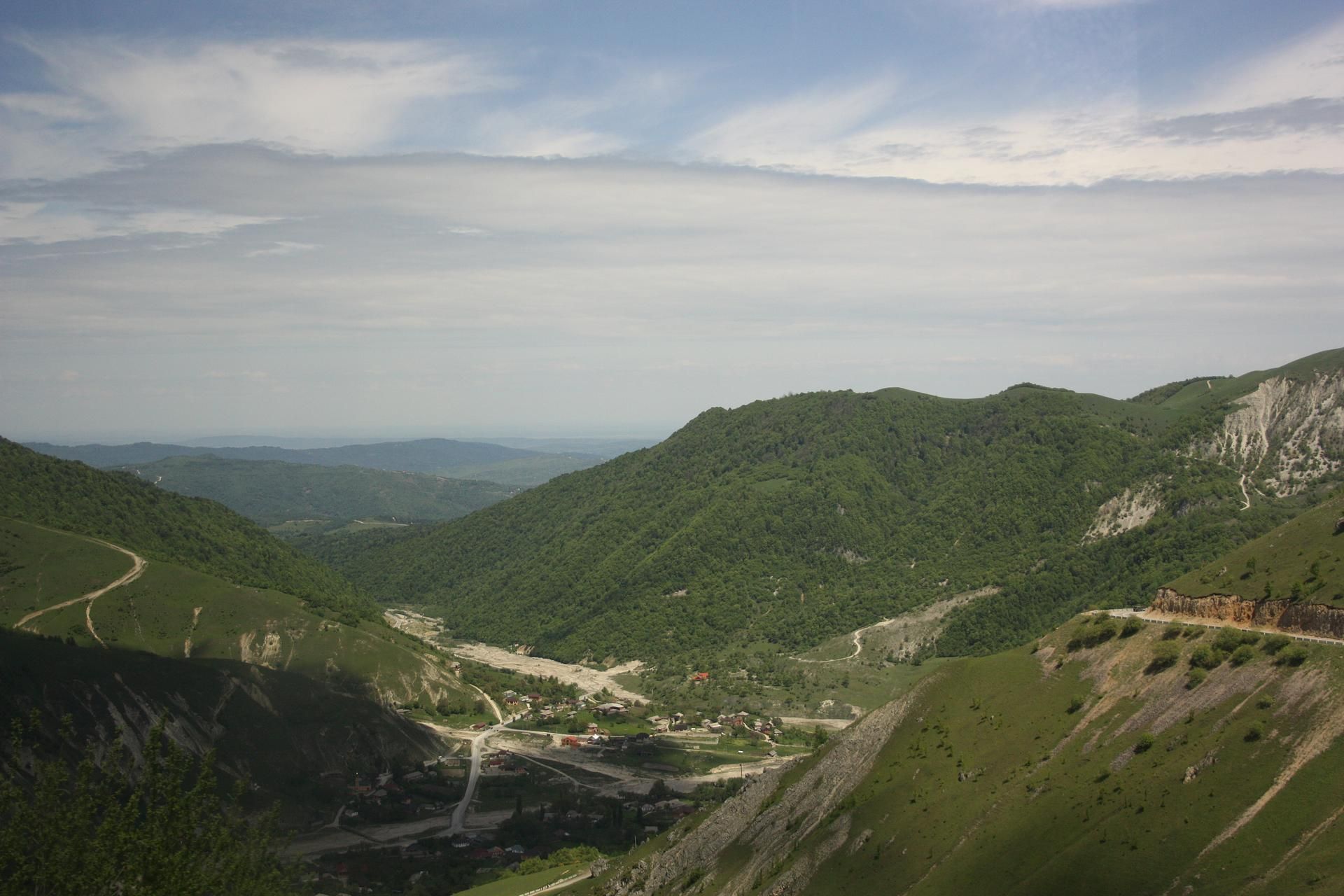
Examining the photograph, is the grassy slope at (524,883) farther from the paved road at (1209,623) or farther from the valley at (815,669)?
the paved road at (1209,623)

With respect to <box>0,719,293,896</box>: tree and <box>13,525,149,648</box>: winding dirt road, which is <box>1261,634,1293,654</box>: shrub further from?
<box>13,525,149,648</box>: winding dirt road

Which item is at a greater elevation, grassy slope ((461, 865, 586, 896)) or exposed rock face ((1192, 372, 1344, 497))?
exposed rock face ((1192, 372, 1344, 497))

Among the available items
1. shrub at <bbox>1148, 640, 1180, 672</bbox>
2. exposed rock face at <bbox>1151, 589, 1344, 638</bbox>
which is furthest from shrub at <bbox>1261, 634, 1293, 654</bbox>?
shrub at <bbox>1148, 640, 1180, 672</bbox>

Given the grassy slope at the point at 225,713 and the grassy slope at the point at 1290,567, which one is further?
the grassy slope at the point at 225,713

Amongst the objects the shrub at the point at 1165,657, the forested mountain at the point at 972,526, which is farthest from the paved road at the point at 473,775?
the shrub at the point at 1165,657

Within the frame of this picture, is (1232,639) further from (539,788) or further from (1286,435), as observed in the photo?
(1286,435)

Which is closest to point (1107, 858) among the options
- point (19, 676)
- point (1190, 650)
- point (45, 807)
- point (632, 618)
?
point (1190, 650)
